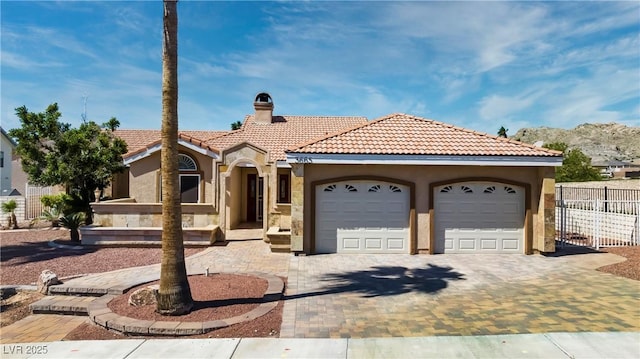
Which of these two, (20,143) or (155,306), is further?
(20,143)

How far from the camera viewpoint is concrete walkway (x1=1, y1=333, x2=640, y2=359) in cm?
548

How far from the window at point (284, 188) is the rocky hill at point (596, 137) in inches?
4920

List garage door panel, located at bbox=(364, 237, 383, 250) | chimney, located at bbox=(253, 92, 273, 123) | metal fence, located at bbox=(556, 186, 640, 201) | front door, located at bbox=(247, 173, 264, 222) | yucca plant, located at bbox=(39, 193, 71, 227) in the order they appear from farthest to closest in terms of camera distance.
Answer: chimney, located at bbox=(253, 92, 273, 123), front door, located at bbox=(247, 173, 264, 222), yucca plant, located at bbox=(39, 193, 71, 227), metal fence, located at bbox=(556, 186, 640, 201), garage door panel, located at bbox=(364, 237, 383, 250)

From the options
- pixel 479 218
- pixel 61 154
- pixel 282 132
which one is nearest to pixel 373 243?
pixel 479 218

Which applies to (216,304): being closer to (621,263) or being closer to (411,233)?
(411,233)

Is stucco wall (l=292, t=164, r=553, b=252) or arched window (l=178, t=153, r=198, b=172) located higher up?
arched window (l=178, t=153, r=198, b=172)

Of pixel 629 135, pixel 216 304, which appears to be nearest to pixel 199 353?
pixel 216 304

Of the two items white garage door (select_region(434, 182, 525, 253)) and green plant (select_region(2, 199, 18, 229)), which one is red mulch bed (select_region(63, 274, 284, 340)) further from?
green plant (select_region(2, 199, 18, 229))

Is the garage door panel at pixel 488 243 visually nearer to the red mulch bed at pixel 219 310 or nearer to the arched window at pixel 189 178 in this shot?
the red mulch bed at pixel 219 310

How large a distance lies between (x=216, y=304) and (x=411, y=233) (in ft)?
24.7

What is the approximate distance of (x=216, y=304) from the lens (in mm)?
7496

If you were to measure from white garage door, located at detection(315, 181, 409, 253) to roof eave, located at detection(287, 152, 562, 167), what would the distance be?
0.89 metres

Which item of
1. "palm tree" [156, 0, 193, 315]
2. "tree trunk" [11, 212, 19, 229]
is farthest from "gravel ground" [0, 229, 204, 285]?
"palm tree" [156, 0, 193, 315]

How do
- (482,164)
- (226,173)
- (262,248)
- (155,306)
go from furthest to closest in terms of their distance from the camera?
(226,173)
(262,248)
(482,164)
(155,306)
